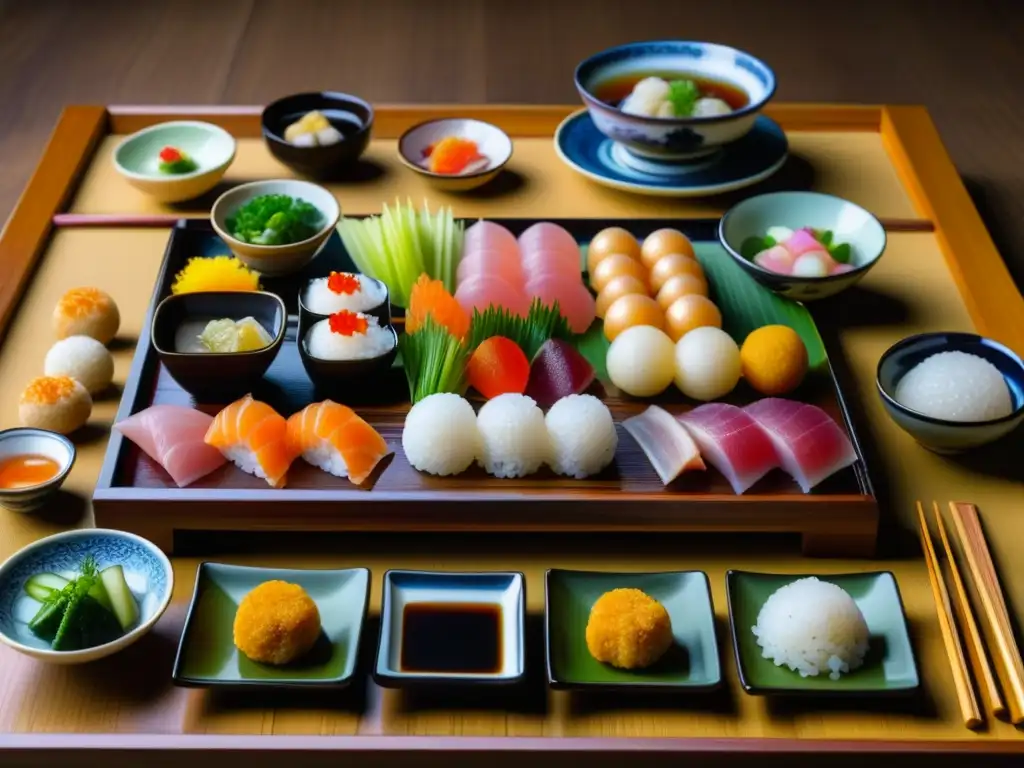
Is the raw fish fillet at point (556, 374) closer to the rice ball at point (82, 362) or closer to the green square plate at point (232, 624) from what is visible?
the green square plate at point (232, 624)

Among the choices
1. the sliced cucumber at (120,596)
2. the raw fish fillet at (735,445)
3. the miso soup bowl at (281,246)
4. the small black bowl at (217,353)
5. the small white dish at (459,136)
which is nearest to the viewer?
the sliced cucumber at (120,596)

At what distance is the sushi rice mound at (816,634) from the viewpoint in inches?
63.3

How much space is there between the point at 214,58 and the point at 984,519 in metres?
3.05

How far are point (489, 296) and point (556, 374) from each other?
262 mm

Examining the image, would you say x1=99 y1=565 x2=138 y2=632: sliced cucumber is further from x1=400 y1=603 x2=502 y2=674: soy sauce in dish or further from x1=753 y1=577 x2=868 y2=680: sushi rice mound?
x1=753 y1=577 x2=868 y2=680: sushi rice mound

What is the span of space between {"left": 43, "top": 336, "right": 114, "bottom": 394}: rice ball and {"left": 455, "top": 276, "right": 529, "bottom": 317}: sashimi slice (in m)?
0.68

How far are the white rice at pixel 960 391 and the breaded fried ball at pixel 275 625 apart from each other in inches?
41.9

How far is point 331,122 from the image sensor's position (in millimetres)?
2967

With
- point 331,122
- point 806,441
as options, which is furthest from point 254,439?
point 331,122

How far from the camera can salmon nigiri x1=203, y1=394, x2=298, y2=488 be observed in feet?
6.15

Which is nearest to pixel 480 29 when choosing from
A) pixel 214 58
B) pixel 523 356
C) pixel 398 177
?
pixel 214 58

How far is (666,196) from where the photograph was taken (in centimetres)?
279

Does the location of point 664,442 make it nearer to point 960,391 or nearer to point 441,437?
point 441,437

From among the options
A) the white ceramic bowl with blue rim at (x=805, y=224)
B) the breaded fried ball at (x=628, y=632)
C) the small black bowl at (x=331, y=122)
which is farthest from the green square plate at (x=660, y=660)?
the small black bowl at (x=331, y=122)
